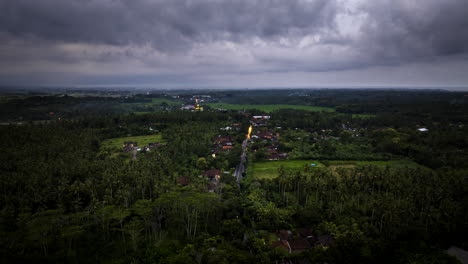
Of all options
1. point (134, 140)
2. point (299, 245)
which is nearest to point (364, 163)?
point (299, 245)

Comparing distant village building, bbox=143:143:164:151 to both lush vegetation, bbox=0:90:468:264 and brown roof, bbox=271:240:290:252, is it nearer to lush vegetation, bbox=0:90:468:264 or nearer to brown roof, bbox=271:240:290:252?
lush vegetation, bbox=0:90:468:264

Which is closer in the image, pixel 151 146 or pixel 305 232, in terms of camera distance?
pixel 305 232

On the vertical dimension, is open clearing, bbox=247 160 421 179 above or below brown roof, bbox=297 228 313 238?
above

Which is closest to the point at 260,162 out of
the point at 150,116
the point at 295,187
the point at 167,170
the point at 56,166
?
the point at 295,187

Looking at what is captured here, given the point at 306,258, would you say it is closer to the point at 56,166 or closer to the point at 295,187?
the point at 295,187

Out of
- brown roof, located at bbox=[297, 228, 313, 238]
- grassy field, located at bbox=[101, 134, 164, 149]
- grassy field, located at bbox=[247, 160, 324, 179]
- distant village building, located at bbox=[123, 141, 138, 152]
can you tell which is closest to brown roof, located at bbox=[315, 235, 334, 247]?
brown roof, located at bbox=[297, 228, 313, 238]

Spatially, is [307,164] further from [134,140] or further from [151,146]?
[134,140]

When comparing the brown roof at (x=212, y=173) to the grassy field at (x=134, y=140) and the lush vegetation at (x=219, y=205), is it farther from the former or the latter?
the grassy field at (x=134, y=140)

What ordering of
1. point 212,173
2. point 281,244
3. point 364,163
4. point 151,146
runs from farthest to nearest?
point 151,146 < point 364,163 < point 212,173 < point 281,244
